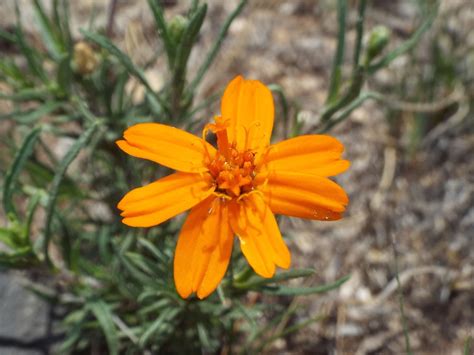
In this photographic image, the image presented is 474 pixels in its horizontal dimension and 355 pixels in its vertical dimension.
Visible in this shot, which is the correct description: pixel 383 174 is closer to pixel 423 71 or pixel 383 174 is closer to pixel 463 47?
pixel 423 71

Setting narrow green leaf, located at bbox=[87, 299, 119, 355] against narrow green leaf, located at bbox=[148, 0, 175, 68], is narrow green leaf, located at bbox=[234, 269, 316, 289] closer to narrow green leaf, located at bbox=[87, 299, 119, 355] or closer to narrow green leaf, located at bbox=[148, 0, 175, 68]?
narrow green leaf, located at bbox=[87, 299, 119, 355]

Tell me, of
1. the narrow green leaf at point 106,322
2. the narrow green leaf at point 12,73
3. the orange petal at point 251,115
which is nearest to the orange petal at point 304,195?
the orange petal at point 251,115

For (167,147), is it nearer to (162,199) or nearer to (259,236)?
(162,199)

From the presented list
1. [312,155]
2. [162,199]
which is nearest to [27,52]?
[162,199]

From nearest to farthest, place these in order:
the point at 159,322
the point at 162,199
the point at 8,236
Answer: the point at 162,199 < the point at 8,236 < the point at 159,322

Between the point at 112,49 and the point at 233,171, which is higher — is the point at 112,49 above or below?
above

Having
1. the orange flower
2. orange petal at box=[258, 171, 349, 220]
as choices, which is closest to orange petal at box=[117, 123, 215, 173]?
the orange flower

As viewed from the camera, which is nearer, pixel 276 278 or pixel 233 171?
pixel 233 171

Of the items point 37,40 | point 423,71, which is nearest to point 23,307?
point 37,40
